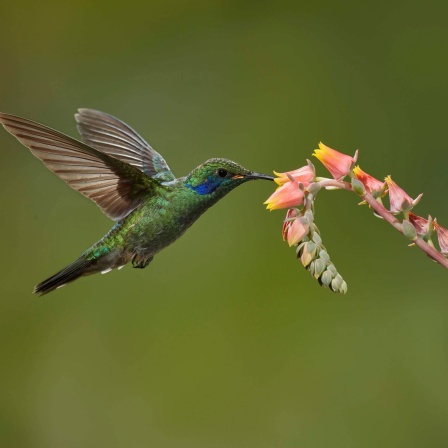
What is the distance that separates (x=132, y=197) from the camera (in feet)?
7.84

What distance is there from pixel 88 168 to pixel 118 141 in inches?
19.6

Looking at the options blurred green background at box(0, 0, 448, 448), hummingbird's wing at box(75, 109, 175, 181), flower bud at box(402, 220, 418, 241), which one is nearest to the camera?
flower bud at box(402, 220, 418, 241)

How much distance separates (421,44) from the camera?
5.34m

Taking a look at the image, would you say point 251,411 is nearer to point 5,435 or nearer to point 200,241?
point 200,241

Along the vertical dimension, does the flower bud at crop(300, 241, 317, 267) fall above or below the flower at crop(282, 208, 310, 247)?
below

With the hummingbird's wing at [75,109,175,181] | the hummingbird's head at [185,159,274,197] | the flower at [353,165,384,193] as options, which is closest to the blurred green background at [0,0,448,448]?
the hummingbird's wing at [75,109,175,181]

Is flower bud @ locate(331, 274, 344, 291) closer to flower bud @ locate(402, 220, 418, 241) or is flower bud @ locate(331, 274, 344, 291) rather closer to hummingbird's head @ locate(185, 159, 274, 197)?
flower bud @ locate(402, 220, 418, 241)

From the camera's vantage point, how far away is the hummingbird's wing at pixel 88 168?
6.43 ft

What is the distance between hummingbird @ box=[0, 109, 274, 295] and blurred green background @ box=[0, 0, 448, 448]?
248 cm

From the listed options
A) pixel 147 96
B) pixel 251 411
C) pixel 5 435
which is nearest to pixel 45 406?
pixel 5 435

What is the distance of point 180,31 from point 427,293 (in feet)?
7.86

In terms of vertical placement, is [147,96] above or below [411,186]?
above

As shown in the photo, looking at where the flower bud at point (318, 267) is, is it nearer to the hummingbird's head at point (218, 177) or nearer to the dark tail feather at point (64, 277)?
the hummingbird's head at point (218, 177)

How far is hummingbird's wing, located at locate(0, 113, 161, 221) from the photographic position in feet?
6.43
